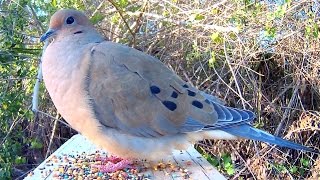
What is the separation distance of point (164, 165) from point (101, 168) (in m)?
0.23

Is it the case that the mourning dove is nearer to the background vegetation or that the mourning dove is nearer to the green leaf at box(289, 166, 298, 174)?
the background vegetation

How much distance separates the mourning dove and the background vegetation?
4.19 ft

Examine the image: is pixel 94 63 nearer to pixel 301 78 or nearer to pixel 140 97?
pixel 140 97

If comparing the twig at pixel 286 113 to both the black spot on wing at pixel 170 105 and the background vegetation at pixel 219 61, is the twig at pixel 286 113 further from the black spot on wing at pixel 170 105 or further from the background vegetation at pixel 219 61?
the black spot on wing at pixel 170 105

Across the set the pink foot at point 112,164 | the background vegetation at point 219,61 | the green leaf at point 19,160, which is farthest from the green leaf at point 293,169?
the pink foot at point 112,164

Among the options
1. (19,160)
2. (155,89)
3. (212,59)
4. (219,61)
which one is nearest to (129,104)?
(155,89)

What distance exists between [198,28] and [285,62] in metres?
0.62

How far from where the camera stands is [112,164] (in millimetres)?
1928

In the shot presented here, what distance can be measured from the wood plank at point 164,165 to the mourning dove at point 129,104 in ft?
0.25

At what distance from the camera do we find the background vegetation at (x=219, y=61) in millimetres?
3359

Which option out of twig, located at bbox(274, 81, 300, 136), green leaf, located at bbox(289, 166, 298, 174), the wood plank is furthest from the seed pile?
green leaf, located at bbox(289, 166, 298, 174)

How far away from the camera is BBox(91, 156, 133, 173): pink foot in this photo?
6.17 feet

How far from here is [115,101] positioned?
6.37 ft

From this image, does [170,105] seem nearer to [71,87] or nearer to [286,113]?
[71,87]
